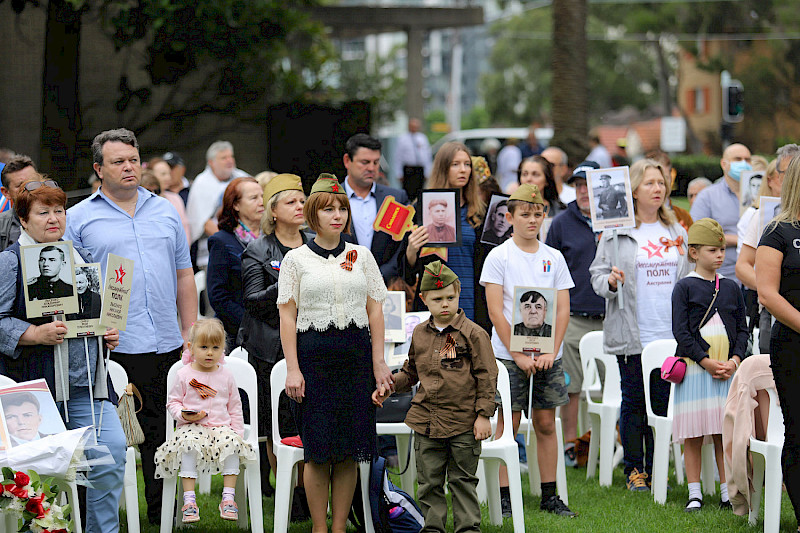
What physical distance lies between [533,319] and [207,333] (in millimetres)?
1869

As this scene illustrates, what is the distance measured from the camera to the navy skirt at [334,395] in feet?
17.9

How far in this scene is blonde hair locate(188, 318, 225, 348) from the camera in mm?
5836

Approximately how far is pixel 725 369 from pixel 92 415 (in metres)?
3.64

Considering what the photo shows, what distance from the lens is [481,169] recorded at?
7859 mm

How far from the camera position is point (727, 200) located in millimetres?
9016

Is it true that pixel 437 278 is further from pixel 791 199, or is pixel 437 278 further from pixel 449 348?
pixel 791 199

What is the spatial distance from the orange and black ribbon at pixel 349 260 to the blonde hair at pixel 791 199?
2128 mm

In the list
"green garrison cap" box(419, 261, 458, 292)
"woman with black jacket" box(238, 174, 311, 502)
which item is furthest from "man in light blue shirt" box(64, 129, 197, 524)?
"green garrison cap" box(419, 261, 458, 292)

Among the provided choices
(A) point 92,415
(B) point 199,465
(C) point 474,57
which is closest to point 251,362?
(B) point 199,465

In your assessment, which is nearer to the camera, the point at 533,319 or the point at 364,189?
the point at 533,319

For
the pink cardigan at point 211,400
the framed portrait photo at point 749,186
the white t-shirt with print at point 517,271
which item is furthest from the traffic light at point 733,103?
the pink cardigan at point 211,400

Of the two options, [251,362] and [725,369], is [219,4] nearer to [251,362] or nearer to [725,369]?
[251,362]

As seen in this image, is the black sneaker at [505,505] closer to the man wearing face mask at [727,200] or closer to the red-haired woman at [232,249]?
the red-haired woman at [232,249]

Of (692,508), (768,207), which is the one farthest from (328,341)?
(768,207)
